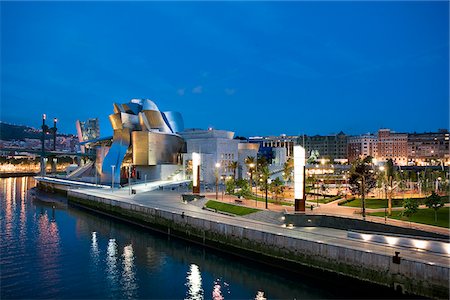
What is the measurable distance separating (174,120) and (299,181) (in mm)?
51466

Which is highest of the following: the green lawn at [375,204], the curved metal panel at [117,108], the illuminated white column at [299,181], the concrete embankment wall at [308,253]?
the curved metal panel at [117,108]

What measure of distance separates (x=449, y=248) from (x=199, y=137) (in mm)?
53802

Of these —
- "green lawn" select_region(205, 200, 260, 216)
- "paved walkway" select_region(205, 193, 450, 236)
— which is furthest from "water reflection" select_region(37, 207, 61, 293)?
"paved walkway" select_region(205, 193, 450, 236)

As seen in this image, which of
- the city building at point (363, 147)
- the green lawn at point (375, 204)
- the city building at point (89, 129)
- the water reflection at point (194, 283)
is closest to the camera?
the water reflection at point (194, 283)

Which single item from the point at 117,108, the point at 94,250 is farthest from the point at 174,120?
the point at 94,250

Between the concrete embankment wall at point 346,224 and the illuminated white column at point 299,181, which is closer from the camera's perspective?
the concrete embankment wall at point 346,224

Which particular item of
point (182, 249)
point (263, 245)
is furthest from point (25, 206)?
point (263, 245)

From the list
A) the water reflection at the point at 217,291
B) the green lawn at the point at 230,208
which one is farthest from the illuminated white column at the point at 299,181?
the water reflection at the point at 217,291

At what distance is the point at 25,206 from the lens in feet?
149

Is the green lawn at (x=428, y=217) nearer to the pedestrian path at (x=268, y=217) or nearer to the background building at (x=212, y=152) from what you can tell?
the pedestrian path at (x=268, y=217)

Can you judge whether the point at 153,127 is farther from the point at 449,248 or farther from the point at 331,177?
the point at 449,248

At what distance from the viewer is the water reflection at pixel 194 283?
1779 cm

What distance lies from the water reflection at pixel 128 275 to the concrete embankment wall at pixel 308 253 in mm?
4797

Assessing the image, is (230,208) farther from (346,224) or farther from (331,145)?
(331,145)
